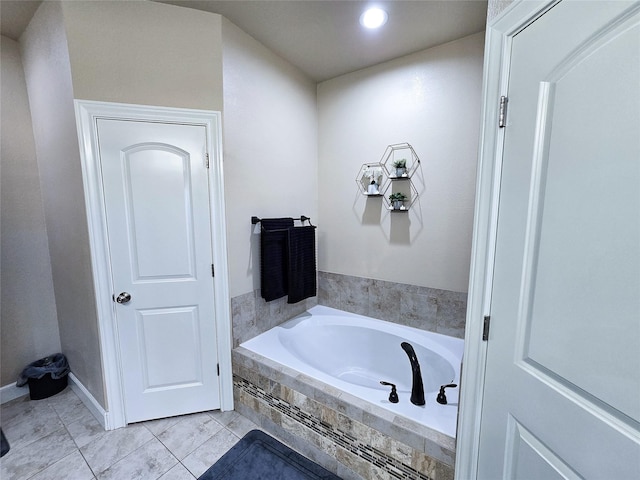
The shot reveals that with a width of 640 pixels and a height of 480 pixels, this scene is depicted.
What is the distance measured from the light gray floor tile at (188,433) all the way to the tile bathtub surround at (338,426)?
22 centimetres

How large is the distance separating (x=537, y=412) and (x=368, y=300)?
1762mm

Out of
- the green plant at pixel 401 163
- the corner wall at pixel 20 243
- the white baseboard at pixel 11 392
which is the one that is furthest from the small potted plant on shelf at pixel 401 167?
the white baseboard at pixel 11 392

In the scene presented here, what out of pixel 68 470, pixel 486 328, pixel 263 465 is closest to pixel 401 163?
pixel 486 328

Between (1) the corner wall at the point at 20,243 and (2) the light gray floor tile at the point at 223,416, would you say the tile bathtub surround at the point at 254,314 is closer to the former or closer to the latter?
(2) the light gray floor tile at the point at 223,416

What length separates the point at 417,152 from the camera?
2164 millimetres

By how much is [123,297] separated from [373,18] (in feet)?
7.88

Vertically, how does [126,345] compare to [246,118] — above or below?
below

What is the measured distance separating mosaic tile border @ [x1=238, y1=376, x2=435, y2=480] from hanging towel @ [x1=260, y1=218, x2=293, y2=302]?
661 millimetres

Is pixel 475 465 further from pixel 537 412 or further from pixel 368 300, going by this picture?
pixel 368 300

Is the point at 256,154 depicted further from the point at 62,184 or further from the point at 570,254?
the point at 570,254

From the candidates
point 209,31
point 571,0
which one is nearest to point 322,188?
point 209,31

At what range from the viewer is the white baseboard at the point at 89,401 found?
1824mm

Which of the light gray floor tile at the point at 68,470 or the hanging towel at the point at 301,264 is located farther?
the hanging towel at the point at 301,264

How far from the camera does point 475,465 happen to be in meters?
1.01
